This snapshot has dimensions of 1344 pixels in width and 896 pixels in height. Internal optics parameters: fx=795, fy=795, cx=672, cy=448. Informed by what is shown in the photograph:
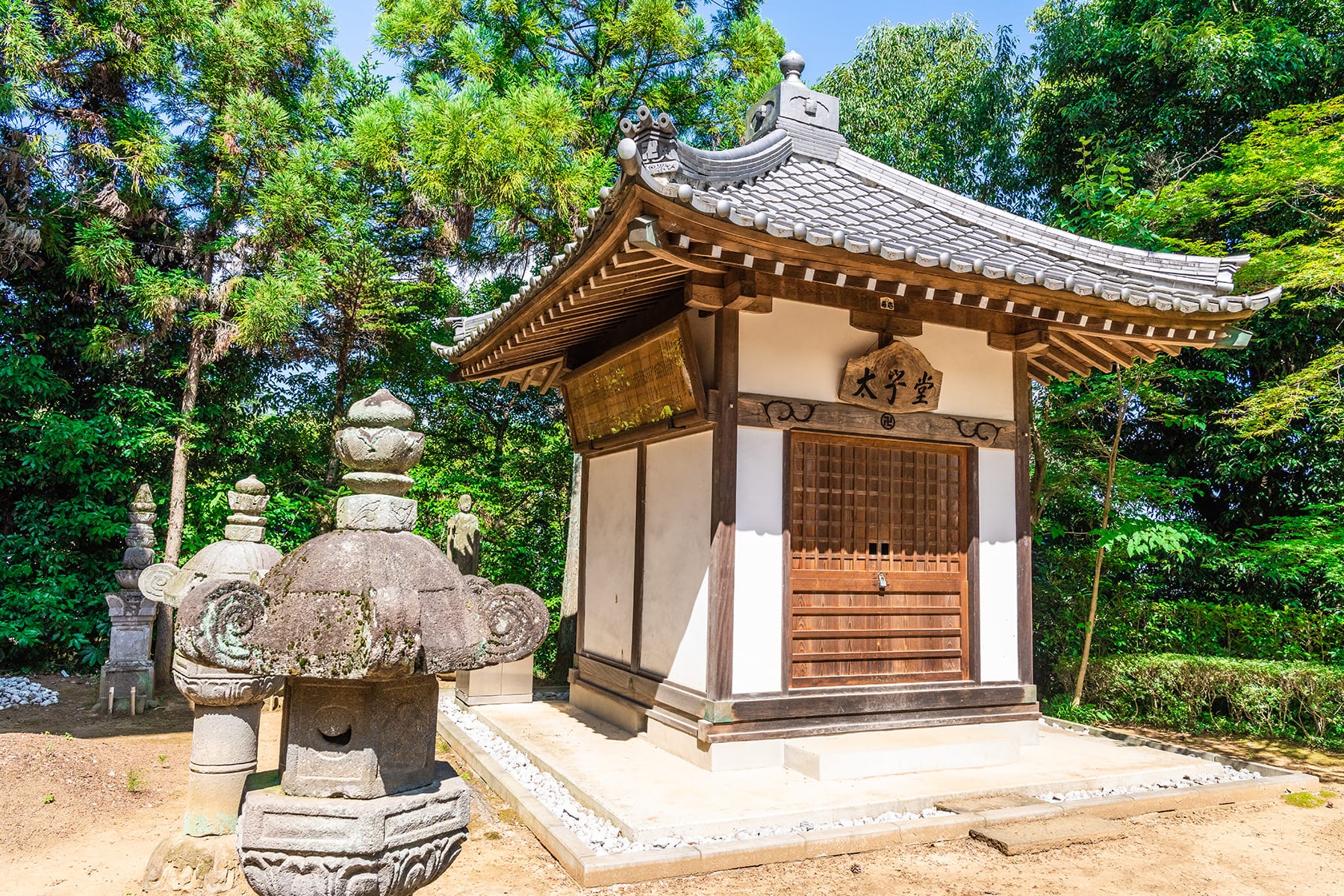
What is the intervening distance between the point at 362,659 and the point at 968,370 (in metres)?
5.30

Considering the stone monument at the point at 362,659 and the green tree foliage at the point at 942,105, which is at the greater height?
the green tree foliage at the point at 942,105

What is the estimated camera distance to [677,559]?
5938mm

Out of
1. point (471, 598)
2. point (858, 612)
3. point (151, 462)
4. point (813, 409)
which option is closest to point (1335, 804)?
point (858, 612)

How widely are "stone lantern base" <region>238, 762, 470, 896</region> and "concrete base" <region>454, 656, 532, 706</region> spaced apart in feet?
17.4

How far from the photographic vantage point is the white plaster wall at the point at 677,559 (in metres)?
5.54

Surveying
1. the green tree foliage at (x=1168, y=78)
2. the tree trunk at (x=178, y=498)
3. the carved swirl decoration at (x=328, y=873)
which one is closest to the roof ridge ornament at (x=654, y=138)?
the carved swirl decoration at (x=328, y=873)

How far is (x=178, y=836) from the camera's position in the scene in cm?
387

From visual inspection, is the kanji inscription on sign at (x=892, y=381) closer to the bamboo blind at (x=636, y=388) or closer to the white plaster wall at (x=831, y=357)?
the white plaster wall at (x=831, y=357)

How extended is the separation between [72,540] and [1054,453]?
487 inches

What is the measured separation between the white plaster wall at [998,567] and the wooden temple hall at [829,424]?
0.06ft

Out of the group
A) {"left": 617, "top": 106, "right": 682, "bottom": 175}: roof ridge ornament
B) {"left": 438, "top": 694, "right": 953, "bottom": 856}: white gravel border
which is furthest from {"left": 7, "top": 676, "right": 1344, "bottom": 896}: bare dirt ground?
{"left": 617, "top": 106, "right": 682, "bottom": 175}: roof ridge ornament

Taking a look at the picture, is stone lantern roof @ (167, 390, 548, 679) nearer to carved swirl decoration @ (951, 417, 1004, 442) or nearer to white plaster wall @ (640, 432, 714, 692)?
white plaster wall @ (640, 432, 714, 692)

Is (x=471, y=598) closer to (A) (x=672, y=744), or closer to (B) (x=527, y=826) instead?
(B) (x=527, y=826)

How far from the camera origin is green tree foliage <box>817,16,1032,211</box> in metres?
15.3
